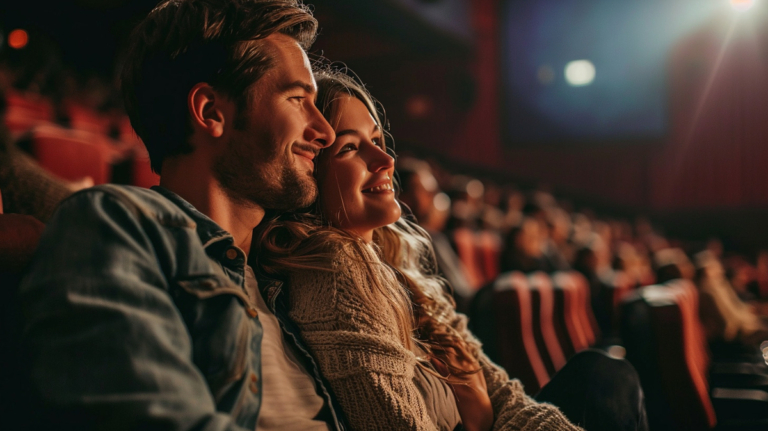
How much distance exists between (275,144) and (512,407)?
0.24 metres

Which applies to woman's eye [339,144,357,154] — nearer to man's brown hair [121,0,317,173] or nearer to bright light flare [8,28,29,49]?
man's brown hair [121,0,317,173]

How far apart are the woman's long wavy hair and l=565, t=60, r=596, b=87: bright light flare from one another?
3082mm

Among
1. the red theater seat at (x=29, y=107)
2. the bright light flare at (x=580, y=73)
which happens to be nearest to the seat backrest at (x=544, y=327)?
the red theater seat at (x=29, y=107)

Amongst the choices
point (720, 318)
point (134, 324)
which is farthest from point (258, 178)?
point (720, 318)

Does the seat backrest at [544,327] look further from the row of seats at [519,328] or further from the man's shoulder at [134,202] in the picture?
the man's shoulder at [134,202]

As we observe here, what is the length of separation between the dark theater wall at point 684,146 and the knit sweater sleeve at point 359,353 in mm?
2968

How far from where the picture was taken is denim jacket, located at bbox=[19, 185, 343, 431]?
0.66ft

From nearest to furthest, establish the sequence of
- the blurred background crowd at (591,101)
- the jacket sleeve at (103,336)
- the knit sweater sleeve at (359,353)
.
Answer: the jacket sleeve at (103,336) → the knit sweater sleeve at (359,353) → the blurred background crowd at (591,101)

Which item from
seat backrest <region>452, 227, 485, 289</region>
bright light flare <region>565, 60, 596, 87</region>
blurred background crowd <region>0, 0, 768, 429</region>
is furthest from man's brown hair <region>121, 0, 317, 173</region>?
bright light flare <region>565, 60, 596, 87</region>

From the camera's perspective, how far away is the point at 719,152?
339cm

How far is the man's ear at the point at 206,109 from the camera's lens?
33 cm

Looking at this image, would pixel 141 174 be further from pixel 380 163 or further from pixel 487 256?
pixel 487 256

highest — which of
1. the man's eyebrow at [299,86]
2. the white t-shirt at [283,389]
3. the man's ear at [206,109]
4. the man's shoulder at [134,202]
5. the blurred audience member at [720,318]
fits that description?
the man's eyebrow at [299,86]

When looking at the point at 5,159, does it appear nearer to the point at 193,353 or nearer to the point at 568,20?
the point at 193,353
